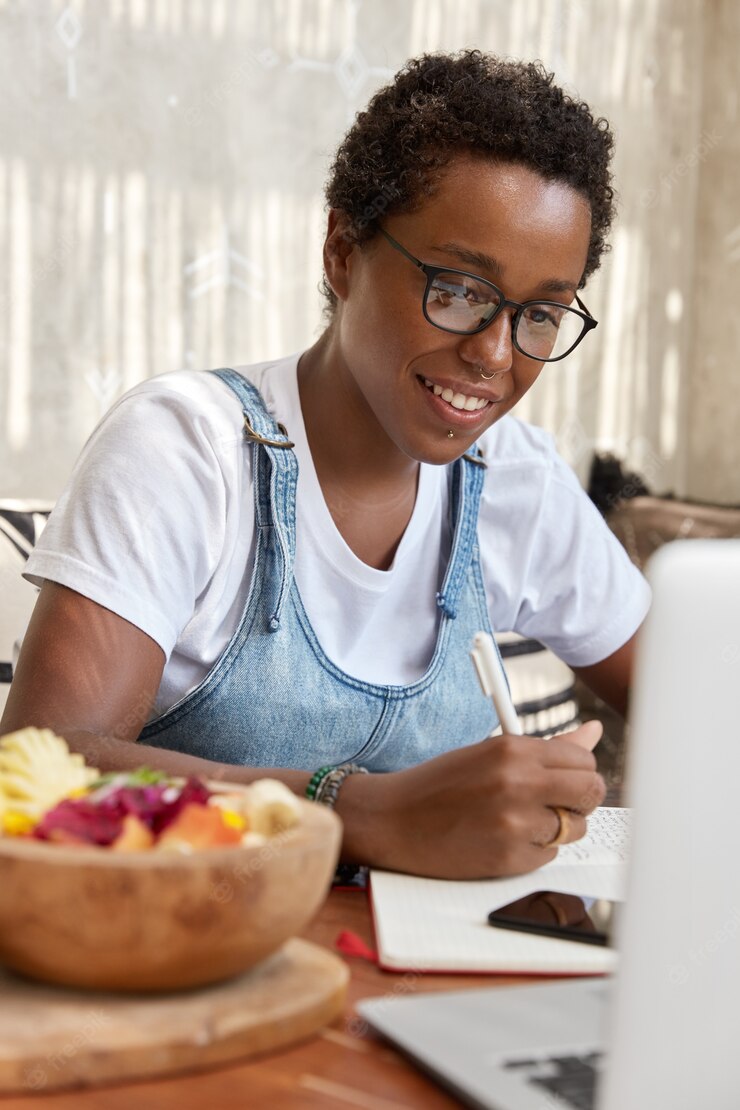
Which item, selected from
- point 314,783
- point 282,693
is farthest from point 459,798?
point 282,693

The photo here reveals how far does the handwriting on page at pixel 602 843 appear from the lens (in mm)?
1013

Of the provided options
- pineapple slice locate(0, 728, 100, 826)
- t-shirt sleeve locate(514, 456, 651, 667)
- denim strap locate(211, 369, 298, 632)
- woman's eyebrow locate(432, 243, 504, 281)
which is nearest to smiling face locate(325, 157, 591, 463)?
woman's eyebrow locate(432, 243, 504, 281)

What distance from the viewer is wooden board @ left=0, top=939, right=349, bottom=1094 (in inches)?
23.0

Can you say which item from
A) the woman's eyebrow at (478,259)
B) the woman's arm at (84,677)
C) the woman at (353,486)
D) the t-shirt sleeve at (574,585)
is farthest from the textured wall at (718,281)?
the woman's arm at (84,677)

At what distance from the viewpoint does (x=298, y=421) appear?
1.47 m

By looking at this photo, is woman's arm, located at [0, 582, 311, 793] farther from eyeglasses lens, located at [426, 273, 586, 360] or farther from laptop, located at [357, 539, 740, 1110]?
laptop, located at [357, 539, 740, 1110]

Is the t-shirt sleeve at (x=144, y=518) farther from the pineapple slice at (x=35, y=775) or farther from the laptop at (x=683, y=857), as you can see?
the laptop at (x=683, y=857)

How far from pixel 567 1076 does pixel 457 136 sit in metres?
0.99

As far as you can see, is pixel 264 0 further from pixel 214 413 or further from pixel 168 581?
pixel 168 581

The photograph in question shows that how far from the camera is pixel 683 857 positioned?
0.48 metres

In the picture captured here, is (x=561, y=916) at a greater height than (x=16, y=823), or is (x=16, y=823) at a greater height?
(x=16, y=823)

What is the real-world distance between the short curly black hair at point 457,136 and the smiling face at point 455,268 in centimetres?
2

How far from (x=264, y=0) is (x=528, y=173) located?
1755 mm

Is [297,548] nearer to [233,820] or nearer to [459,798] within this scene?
[459,798]
